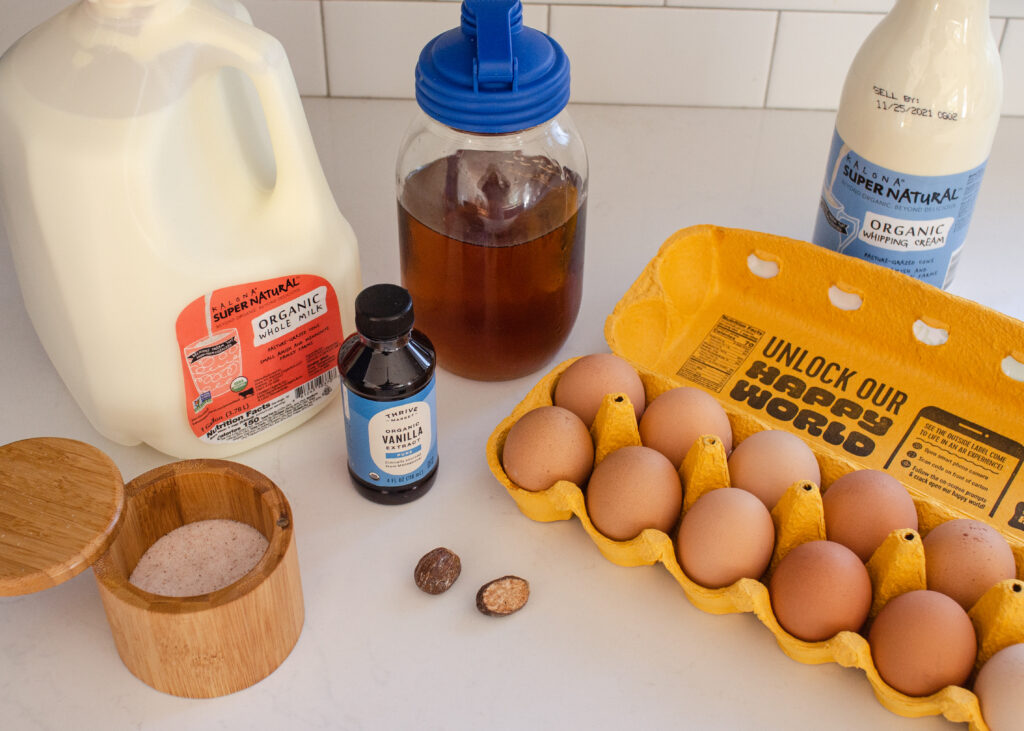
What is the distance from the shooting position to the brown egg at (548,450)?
2.59 ft

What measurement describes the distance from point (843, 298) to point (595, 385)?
1.01ft

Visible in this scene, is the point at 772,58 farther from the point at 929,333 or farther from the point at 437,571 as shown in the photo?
the point at 437,571

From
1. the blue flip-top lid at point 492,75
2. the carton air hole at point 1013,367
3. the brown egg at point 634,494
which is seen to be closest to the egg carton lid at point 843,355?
the carton air hole at point 1013,367

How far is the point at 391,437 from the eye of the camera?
0.80m

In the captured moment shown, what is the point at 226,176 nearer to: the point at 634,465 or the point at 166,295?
the point at 166,295

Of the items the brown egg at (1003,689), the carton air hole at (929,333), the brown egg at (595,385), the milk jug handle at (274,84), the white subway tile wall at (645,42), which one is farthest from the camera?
the white subway tile wall at (645,42)

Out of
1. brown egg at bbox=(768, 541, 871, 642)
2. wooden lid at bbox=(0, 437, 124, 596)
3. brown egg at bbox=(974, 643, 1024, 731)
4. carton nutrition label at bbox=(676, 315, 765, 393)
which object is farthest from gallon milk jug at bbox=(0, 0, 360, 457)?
brown egg at bbox=(974, 643, 1024, 731)

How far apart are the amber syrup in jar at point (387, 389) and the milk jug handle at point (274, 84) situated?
0.13 metres

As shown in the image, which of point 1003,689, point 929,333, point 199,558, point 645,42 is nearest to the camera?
point 1003,689

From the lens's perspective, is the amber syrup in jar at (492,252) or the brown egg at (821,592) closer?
the brown egg at (821,592)

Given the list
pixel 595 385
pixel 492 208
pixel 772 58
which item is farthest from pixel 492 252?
pixel 772 58

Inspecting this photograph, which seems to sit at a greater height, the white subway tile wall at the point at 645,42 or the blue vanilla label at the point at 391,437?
the white subway tile wall at the point at 645,42

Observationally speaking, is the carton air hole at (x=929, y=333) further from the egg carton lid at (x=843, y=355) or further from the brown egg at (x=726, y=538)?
the brown egg at (x=726, y=538)

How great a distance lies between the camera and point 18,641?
75 centimetres
